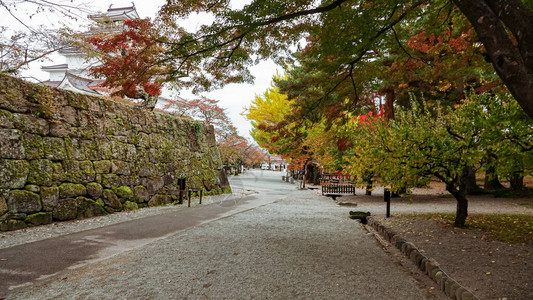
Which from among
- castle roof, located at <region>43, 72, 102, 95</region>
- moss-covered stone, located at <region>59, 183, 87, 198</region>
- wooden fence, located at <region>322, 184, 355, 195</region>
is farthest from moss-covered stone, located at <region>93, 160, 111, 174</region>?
wooden fence, located at <region>322, 184, 355, 195</region>

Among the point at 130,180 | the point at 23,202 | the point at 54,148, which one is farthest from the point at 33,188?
the point at 130,180

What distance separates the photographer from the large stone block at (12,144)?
6050mm

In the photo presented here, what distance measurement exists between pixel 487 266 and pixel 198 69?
563cm

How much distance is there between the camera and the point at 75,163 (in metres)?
7.48

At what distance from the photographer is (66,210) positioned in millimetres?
6961

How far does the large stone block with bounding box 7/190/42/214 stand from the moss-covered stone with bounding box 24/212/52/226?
0.11 m

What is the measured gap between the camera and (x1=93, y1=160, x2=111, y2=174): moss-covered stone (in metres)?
8.05

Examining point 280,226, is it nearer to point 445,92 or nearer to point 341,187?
point 341,187

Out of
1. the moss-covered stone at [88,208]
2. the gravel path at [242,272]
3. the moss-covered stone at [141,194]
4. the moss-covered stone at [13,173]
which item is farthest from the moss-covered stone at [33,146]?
the gravel path at [242,272]

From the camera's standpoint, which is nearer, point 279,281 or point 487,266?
point 279,281

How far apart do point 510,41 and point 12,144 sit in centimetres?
856

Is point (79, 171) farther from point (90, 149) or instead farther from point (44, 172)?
point (44, 172)

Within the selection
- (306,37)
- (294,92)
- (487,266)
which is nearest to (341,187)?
(294,92)

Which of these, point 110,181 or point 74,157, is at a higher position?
point 74,157
